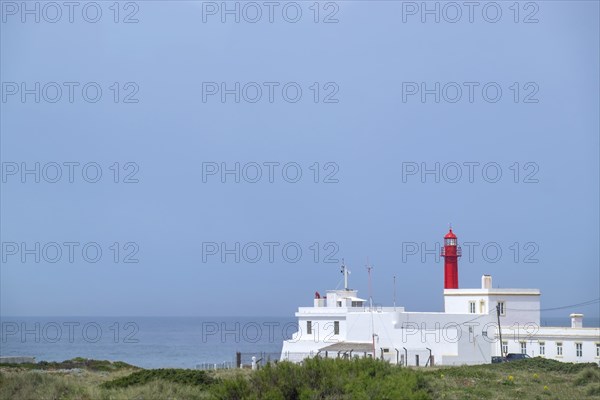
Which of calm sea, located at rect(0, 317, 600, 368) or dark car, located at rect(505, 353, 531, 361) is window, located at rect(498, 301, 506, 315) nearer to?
dark car, located at rect(505, 353, 531, 361)

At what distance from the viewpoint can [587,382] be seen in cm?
2494

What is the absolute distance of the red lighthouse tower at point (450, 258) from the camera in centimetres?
4516

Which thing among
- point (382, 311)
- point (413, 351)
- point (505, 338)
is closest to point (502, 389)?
point (413, 351)

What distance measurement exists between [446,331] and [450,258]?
30.4ft

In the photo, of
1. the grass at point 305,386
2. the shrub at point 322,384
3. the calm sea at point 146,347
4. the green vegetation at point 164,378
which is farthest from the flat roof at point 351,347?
the shrub at point 322,384

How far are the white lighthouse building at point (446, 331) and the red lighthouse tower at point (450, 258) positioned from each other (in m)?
0.39

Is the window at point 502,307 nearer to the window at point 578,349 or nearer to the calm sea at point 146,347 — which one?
the window at point 578,349

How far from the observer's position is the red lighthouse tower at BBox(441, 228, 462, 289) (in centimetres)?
4516

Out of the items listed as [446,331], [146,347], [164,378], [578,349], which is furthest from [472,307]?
[146,347]

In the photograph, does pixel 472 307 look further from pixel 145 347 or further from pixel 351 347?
pixel 145 347

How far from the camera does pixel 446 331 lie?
3669cm

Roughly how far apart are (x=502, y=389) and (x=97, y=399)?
36.3ft

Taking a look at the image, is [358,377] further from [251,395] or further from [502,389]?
[502,389]

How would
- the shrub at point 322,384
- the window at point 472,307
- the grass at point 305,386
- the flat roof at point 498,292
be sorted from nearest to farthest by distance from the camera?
the shrub at point 322,384 → the grass at point 305,386 → the flat roof at point 498,292 → the window at point 472,307
